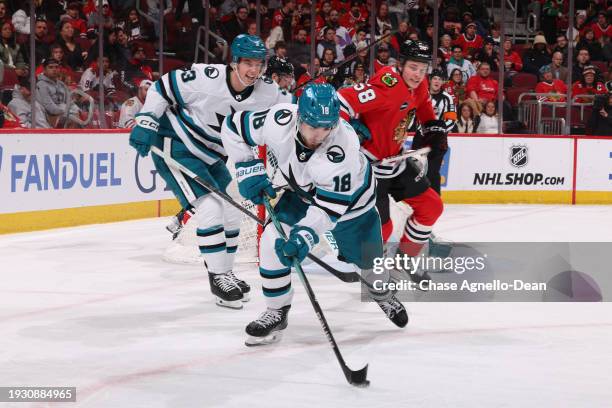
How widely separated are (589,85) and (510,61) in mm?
807

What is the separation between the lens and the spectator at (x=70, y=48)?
783cm

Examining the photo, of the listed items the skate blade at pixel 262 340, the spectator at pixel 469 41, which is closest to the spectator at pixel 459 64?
the spectator at pixel 469 41

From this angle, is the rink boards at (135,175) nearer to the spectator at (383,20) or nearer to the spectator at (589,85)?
the spectator at (589,85)

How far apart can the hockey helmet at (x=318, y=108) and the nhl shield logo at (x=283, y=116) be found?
0.83ft

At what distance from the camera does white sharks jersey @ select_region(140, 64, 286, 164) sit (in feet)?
14.5

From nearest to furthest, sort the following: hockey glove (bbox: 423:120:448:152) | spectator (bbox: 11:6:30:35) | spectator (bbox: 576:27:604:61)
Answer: hockey glove (bbox: 423:120:448:152) < spectator (bbox: 11:6:30:35) < spectator (bbox: 576:27:604:61)

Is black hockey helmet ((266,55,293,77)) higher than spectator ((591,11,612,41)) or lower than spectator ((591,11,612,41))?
lower

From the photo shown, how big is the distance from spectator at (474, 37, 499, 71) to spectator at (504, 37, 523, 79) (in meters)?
0.11

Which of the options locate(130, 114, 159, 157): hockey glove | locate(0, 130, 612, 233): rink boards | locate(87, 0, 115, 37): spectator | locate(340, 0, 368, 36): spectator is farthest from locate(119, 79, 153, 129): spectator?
locate(130, 114, 159, 157): hockey glove

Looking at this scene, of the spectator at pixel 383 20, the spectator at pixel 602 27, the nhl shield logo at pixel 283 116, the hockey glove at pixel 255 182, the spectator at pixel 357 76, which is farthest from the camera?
the spectator at pixel 602 27

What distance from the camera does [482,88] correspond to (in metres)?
9.68

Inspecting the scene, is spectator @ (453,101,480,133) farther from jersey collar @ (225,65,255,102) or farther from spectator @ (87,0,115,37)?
jersey collar @ (225,65,255,102)

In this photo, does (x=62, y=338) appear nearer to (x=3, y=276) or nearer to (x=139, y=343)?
(x=139, y=343)
